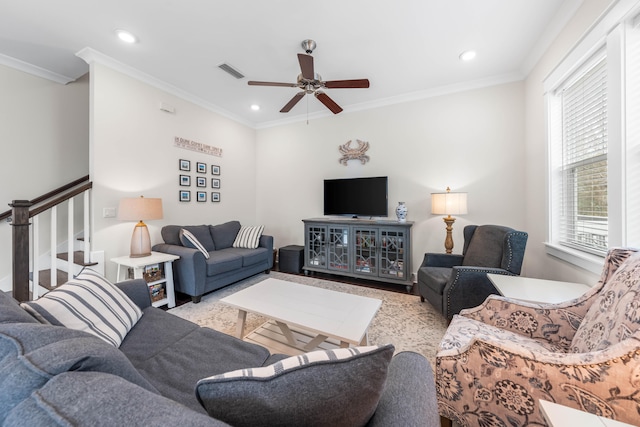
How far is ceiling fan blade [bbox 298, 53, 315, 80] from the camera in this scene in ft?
6.43

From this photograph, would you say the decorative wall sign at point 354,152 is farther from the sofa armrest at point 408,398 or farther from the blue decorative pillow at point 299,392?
the blue decorative pillow at point 299,392

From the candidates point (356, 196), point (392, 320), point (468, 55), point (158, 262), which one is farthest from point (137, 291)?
point (468, 55)

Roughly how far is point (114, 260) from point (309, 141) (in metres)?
3.23

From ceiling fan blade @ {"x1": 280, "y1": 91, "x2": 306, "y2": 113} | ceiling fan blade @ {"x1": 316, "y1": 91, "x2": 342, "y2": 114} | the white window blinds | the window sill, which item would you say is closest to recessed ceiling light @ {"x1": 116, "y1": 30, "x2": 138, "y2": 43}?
ceiling fan blade @ {"x1": 280, "y1": 91, "x2": 306, "y2": 113}

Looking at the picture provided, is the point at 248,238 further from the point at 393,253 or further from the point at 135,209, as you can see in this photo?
the point at 393,253

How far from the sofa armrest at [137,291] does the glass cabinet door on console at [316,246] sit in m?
2.42

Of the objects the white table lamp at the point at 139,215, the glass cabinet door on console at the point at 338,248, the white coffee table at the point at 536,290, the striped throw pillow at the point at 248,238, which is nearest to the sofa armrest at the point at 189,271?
the white table lamp at the point at 139,215

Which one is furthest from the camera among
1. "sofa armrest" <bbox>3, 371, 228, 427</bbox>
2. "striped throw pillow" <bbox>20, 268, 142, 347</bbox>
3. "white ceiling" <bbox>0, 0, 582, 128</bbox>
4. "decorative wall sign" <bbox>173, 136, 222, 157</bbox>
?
"decorative wall sign" <bbox>173, 136, 222, 157</bbox>

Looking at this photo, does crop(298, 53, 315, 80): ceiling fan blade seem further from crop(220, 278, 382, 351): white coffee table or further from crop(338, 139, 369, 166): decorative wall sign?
crop(220, 278, 382, 351): white coffee table

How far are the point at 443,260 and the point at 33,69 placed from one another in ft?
17.6

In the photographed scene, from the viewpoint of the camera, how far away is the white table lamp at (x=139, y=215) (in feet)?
8.55

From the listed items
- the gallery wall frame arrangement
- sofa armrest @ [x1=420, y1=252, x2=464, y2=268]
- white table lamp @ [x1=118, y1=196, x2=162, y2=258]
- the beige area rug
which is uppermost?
the gallery wall frame arrangement

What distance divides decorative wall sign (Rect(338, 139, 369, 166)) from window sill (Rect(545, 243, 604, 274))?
247 cm

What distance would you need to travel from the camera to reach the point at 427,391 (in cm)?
71
